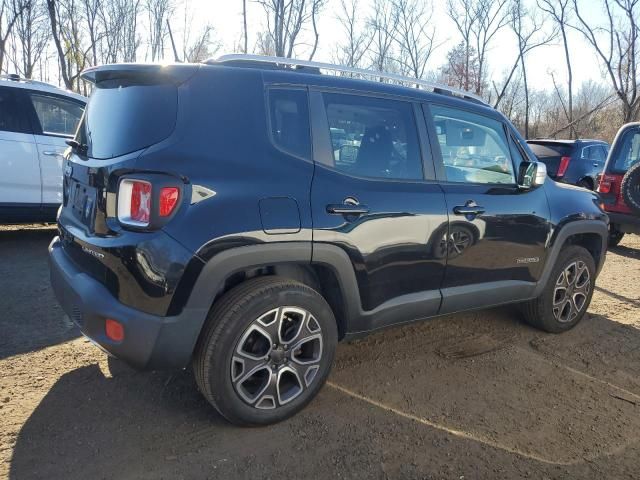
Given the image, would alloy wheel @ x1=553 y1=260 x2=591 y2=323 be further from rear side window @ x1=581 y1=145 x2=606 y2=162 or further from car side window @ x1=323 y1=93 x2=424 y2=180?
rear side window @ x1=581 y1=145 x2=606 y2=162

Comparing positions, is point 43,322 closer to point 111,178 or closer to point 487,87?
point 111,178

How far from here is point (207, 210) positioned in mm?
2373

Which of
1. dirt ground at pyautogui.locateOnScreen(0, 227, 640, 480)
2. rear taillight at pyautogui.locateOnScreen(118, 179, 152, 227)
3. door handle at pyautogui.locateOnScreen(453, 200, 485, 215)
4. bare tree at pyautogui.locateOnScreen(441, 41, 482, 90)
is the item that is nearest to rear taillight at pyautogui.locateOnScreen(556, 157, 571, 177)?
dirt ground at pyautogui.locateOnScreen(0, 227, 640, 480)

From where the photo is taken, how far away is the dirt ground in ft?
7.98

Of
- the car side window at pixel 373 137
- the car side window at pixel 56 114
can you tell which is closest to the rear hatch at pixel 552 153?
the car side window at pixel 373 137

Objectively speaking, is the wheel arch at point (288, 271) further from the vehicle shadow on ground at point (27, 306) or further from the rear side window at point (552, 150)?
the rear side window at point (552, 150)

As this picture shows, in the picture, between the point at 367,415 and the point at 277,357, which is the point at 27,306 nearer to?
the point at 277,357

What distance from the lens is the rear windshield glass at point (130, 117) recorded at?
2441mm

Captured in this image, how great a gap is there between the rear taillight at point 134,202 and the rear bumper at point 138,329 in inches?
14.8

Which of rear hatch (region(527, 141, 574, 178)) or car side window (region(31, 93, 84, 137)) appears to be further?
rear hatch (region(527, 141, 574, 178))

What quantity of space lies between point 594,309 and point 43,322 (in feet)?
16.1

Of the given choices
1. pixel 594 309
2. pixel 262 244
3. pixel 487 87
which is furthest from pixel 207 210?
pixel 487 87

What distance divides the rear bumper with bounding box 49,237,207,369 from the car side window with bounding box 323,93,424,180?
119 cm

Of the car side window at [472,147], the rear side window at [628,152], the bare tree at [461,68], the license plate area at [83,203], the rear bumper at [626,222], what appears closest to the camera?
the license plate area at [83,203]
